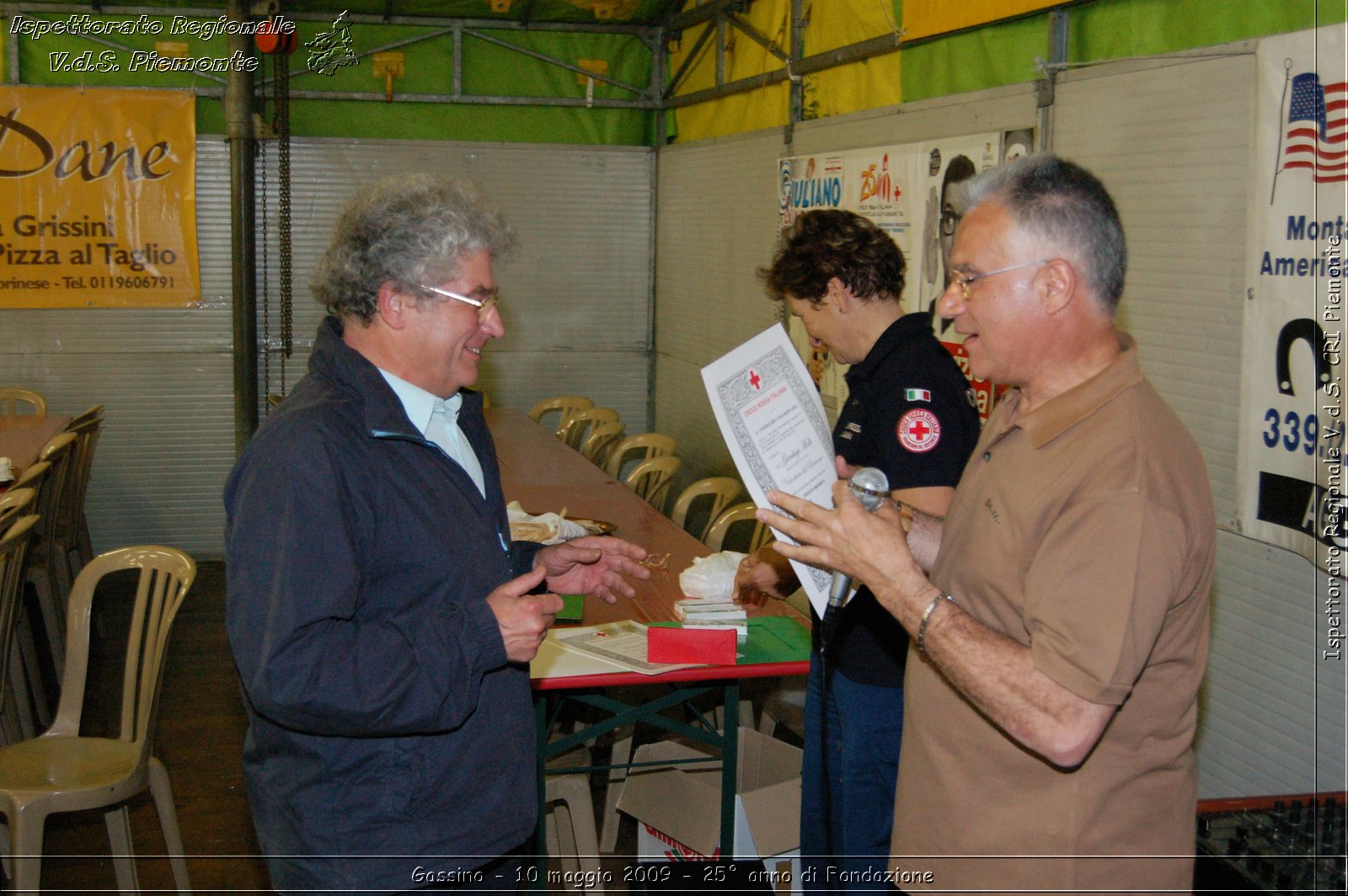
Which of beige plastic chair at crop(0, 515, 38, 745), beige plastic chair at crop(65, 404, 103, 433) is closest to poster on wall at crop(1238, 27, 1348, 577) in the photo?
beige plastic chair at crop(0, 515, 38, 745)

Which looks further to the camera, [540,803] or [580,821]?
[580,821]

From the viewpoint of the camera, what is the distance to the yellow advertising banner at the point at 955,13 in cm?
364

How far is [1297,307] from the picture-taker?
2.45 m

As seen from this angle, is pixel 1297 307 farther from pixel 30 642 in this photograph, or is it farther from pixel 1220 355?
pixel 30 642

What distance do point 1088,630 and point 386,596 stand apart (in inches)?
39.4

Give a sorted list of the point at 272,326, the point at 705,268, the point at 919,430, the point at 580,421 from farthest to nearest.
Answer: the point at 272,326, the point at 705,268, the point at 580,421, the point at 919,430

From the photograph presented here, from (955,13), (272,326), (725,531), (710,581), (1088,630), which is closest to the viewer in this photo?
(1088,630)

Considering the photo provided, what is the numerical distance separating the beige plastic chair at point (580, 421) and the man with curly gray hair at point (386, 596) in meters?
4.82

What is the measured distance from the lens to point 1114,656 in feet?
4.50

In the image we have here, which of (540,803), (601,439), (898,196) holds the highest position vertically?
(898,196)

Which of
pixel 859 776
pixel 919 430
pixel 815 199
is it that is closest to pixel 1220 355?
pixel 919 430

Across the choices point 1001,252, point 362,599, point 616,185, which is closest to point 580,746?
point 362,599

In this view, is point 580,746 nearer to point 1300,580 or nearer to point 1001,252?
point 1300,580

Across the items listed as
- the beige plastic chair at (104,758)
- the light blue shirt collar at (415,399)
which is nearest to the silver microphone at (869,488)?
the light blue shirt collar at (415,399)
